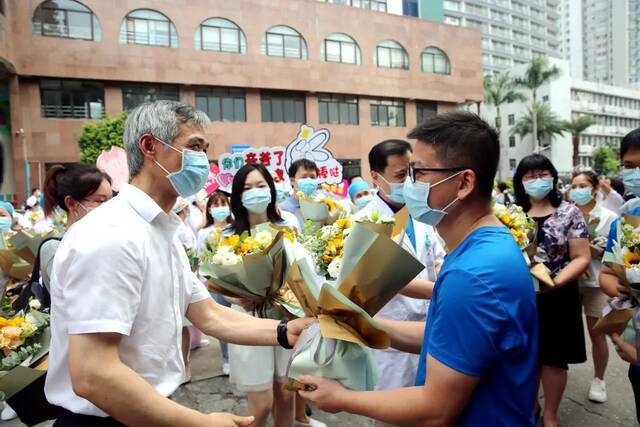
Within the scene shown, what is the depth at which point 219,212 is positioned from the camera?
17.9 ft

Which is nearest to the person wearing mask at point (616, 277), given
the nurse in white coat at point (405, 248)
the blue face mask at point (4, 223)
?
the nurse in white coat at point (405, 248)

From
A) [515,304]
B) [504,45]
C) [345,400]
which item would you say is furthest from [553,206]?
[504,45]

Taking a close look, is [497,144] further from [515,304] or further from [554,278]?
[554,278]

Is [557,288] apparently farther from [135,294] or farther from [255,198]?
[135,294]

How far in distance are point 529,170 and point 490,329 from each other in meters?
2.68

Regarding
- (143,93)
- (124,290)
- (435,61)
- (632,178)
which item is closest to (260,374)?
(124,290)

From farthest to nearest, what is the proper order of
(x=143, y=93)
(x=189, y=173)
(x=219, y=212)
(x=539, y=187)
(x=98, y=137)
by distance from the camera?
(x=143, y=93), (x=98, y=137), (x=219, y=212), (x=539, y=187), (x=189, y=173)

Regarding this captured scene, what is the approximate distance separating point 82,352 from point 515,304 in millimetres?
1288

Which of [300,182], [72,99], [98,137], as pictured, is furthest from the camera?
[72,99]

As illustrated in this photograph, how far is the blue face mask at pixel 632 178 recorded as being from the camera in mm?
3242

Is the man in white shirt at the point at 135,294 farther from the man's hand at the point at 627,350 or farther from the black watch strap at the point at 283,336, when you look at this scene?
the man's hand at the point at 627,350

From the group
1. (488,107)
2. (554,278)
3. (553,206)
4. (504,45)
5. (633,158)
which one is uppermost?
(504,45)

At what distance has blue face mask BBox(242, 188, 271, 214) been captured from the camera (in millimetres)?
3459

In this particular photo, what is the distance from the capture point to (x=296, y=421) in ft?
11.8
